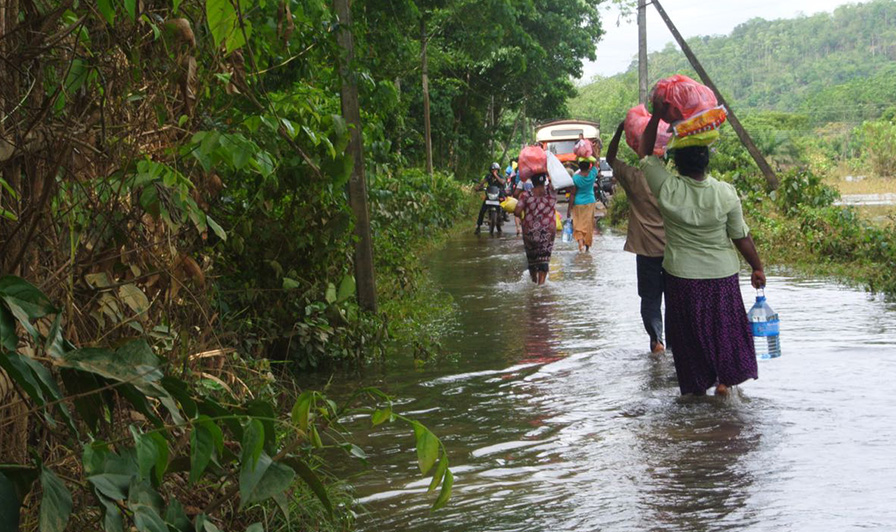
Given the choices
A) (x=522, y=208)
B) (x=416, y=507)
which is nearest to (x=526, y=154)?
(x=522, y=208)

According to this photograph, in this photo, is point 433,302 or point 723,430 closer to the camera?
point 723,430

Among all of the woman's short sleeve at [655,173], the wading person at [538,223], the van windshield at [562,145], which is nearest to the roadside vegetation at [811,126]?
the wading person at [538,223]

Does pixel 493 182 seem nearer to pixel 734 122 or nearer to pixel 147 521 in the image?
pixel 734 122

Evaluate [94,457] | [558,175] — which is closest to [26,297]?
[94,457]

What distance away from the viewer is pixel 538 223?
573 inches

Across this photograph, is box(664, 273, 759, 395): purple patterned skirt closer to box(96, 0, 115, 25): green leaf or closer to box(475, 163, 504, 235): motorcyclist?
box(96, 0, 115, 25): green leaf

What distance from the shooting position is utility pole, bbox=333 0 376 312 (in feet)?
29.6

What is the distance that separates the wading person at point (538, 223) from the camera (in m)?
14.5

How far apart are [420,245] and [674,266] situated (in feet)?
43.0

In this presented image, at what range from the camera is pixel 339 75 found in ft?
26.0

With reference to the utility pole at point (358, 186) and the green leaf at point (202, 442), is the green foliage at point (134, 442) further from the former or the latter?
the utility pole at point (358, 186)

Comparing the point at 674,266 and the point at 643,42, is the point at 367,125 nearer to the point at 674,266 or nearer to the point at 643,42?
the point at 674,266

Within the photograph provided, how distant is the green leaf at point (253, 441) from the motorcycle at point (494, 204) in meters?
22.7

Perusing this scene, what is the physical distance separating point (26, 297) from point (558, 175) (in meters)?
12.8
